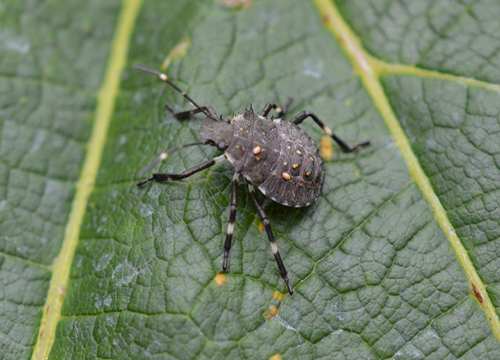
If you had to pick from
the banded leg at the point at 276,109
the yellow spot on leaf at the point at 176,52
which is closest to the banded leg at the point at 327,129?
the banded leg at the point at 276,109

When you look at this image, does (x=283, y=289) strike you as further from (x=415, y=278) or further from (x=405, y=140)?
(x=405, y=140)

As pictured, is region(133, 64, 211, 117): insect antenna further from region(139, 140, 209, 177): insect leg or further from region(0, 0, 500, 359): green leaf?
region(139, 140, 209, 177): insect leg

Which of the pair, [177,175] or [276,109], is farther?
[276,109]

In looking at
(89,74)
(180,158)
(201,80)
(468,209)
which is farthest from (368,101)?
(89,74)

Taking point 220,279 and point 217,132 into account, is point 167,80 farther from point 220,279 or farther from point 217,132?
point 220,279

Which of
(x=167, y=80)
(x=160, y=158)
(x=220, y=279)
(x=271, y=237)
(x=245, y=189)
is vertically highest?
(x=167, y=80)

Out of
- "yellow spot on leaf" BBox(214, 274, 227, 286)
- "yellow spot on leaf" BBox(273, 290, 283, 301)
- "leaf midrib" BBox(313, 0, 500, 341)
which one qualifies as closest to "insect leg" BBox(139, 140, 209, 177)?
"yellow spot on leaf" BBox(214, 274, 227, 286)

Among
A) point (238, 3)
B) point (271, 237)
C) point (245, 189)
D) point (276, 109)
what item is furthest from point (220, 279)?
point (238, 3)
